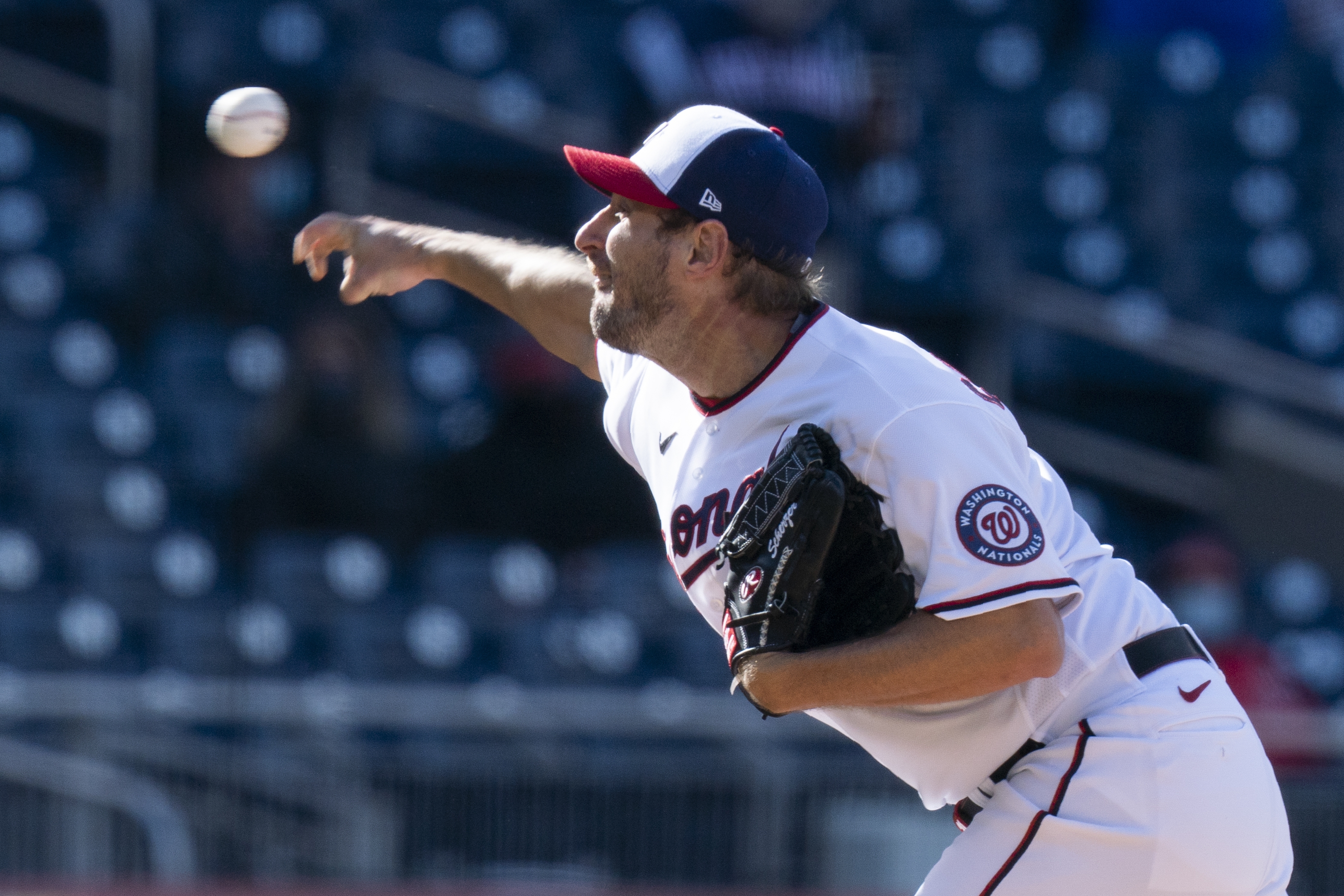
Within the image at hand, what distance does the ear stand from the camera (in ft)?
9.23

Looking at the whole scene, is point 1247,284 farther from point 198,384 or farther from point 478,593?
point 198,384

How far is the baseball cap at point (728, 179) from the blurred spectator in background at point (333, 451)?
4.86 metres

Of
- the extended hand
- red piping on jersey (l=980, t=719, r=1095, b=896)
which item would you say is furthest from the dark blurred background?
red piping on jersey (l=980, t=719, r=1095, b=896)

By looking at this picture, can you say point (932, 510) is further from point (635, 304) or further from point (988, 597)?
point (635, 304)

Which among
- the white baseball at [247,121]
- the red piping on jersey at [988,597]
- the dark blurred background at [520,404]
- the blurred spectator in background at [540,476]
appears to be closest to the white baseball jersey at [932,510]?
the red piping on jersey at [988,597]

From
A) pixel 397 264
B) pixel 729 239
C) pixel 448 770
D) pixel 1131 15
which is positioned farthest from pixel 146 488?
pixel 1131 15

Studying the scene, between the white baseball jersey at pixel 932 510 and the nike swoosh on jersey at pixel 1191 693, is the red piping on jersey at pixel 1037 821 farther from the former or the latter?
the nike swoosh on jersey at pixel 1191 693

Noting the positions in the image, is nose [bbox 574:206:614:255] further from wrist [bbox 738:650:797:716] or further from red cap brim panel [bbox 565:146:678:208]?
wrist [bbox 738:650:797:716]

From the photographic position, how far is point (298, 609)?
7.90 metres

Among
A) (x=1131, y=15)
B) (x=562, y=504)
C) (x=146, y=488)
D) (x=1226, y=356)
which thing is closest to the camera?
(x=562, y=504)

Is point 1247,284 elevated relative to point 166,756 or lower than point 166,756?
elevated

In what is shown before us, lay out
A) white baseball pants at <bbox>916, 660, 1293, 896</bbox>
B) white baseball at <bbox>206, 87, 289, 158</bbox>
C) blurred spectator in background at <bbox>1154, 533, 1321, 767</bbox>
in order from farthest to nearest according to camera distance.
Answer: blurred spectator in background at <bbox>1154, 533, 1321, 767</bbox> < white baseball at <bbox>206, 87, 289, 158</bbox> < white baseball pants at <bbox>916, 660, 1293, 896</bbox>

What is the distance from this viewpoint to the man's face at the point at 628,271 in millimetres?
2857

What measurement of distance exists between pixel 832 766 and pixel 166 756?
9.14 feet
